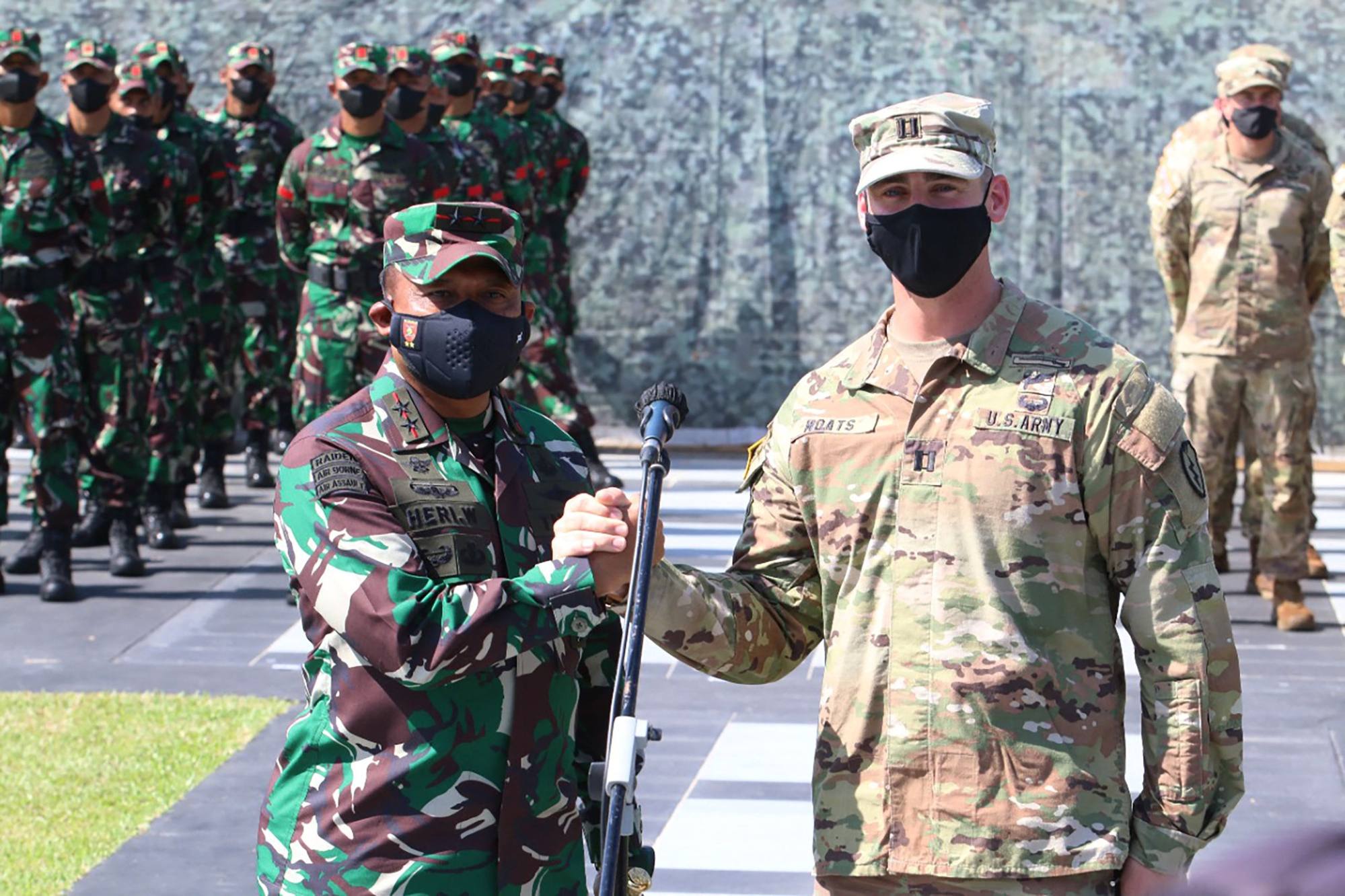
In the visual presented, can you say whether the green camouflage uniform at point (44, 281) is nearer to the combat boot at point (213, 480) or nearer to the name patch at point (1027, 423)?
the combat boot at point (213, 480)

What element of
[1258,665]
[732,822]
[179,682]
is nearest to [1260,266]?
[1258,665]

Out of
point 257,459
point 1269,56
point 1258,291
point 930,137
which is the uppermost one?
point 1269,56

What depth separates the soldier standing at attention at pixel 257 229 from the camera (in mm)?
12562

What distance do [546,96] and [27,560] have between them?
15.0ft

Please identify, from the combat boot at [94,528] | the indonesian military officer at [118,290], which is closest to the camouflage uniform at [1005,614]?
the indonesian military officer at [118,290]

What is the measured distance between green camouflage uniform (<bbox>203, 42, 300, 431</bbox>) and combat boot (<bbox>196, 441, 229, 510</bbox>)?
1.91ft

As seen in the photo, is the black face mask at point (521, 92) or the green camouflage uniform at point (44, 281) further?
the black face mask at point (521, 92)

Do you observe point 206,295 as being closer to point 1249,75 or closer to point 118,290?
point 118,290

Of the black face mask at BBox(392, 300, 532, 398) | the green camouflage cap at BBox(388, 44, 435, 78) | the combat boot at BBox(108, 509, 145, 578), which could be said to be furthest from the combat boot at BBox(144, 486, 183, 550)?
the black face mask at BBox(392, 300, 532, 398)

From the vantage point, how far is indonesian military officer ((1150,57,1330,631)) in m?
9.11

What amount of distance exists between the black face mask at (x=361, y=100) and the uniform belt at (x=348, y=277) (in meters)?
0.67

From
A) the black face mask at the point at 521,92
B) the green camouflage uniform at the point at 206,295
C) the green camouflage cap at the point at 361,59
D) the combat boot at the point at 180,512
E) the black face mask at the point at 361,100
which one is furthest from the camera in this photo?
the black face mask at the point at 521,92

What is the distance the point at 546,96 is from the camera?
43.1ft

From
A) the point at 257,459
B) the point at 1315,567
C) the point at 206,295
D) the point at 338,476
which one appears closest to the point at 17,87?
the point at 206,295
